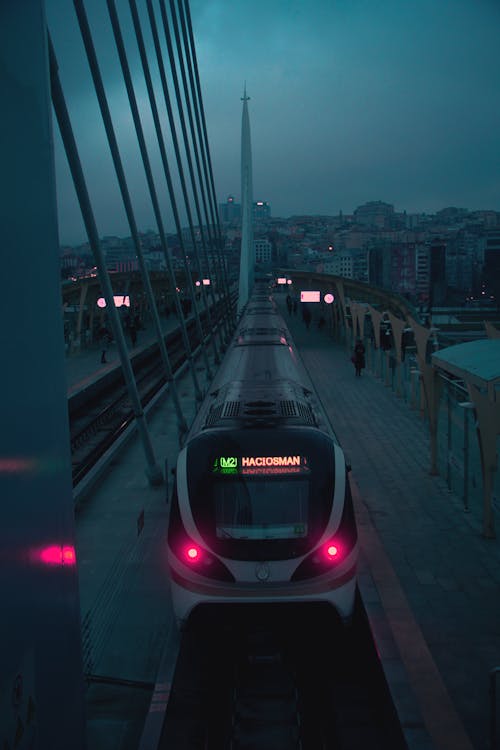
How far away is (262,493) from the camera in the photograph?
5.26m

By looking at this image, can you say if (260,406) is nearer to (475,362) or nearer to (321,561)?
(321,561)

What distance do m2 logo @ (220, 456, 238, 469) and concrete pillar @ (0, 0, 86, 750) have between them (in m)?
3.12

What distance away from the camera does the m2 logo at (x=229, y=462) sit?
535cm

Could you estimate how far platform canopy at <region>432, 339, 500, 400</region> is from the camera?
764cm

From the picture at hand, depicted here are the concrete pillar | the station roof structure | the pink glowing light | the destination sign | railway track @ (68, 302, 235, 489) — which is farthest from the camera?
railway track @ (68, 302, 235, 489)

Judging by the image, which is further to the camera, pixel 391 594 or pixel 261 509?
pixel 391 594

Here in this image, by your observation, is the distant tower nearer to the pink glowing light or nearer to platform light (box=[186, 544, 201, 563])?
platform light (box=[186, 544, 201, 563])

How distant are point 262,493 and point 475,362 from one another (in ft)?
14.6

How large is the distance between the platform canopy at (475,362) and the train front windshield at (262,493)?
3.04 metres

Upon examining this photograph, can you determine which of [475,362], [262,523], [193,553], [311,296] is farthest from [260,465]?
[311,296]

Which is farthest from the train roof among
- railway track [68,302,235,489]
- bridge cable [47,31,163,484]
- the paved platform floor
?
railway track [68,302,235,489]

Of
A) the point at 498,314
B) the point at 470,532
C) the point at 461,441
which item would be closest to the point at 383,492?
the point at 470,532

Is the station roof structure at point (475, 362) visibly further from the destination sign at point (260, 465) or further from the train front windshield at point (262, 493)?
the destination sign at point (260, 465)

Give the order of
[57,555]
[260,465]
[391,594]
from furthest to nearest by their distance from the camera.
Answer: [391,594] → [260,465] → [57,555]
